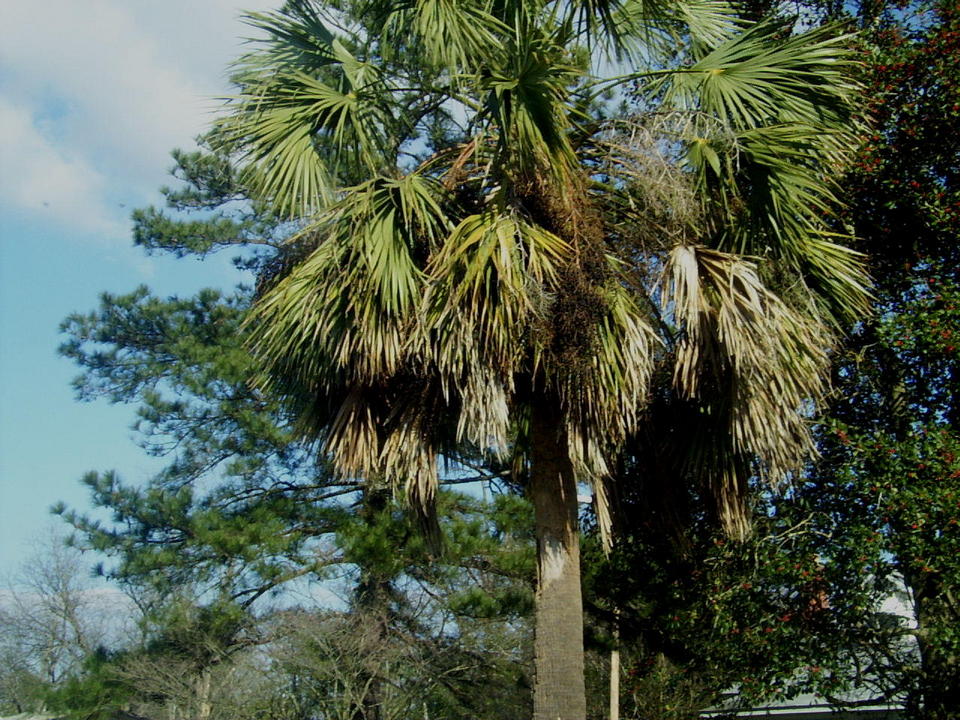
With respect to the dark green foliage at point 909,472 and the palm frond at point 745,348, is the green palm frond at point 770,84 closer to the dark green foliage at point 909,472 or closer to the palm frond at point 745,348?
the palm frond at point 745,348

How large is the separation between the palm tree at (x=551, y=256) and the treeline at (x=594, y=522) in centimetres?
11

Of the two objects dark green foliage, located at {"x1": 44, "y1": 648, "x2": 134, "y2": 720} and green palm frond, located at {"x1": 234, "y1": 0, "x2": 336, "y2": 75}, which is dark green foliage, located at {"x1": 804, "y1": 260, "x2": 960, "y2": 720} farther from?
dark green foliage, located at {"x1": 44, "y1": 648, "x2": 134, "y2": 720}

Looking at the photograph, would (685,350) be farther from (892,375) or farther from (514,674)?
(514,674)

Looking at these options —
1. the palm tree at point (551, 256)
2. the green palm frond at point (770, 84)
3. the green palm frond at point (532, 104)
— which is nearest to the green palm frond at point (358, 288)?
the palm tree at point (551, 256)

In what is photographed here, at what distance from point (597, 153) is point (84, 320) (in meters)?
10.2

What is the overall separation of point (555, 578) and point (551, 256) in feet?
7.07

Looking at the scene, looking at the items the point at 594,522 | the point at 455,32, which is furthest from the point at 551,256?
the point at 594,522

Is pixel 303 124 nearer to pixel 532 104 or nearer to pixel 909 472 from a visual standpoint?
pixel 532 104

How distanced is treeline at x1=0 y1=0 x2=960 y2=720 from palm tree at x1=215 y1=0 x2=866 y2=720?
0.11 m

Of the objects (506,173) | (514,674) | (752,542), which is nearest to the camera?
(506,173)

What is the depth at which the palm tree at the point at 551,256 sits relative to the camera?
6141 millimetres

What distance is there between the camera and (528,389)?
273 inches

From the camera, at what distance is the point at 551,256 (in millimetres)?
6250

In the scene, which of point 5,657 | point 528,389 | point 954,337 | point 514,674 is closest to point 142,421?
point 514,674
